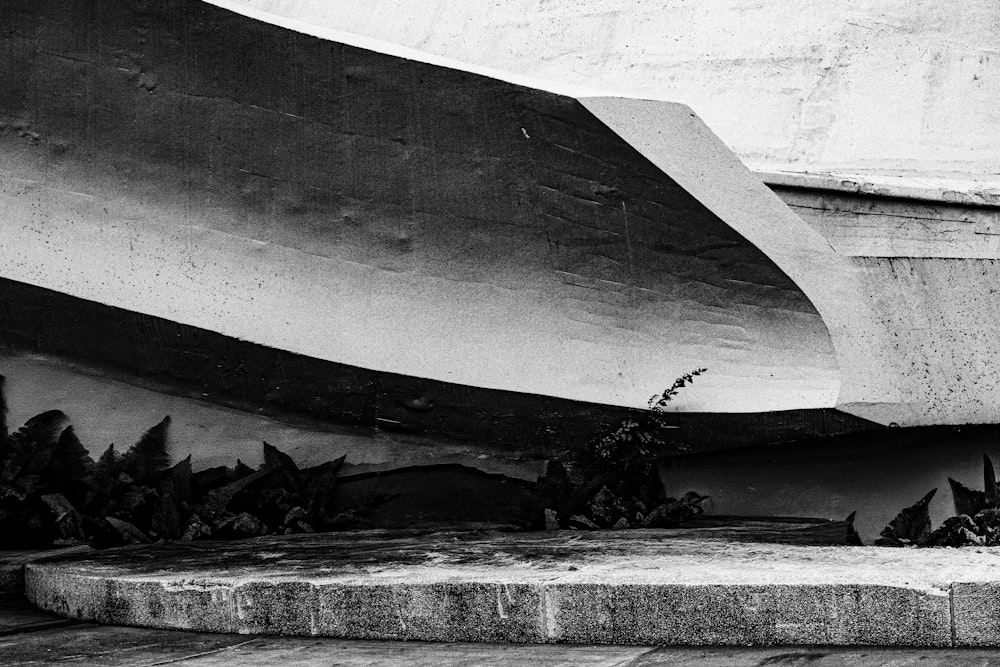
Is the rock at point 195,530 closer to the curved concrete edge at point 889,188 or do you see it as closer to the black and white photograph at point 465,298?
the black and white photograph at point 465,298

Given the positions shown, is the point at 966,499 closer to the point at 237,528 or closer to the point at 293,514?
the point at 293,514

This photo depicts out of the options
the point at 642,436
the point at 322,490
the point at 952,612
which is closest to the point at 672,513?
the point at 642,436

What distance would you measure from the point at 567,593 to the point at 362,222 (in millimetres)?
2545

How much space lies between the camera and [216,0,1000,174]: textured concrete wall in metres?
5.84

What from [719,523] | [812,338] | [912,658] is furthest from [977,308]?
[912,658]

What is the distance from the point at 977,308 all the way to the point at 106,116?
428 cm

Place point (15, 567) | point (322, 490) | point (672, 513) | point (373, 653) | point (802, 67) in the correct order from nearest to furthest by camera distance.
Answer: point (373, 653)
point (15, 567)
point (672, 513)
point (322, 490)
point (802, 67)

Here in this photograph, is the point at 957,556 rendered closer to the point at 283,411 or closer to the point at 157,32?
the point at 283,411

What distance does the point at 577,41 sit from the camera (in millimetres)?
6660

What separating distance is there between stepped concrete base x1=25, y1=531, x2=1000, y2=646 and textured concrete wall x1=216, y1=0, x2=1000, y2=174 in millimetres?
2417

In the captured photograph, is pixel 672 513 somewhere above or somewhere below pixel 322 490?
below

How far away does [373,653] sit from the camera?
3551 millimetres

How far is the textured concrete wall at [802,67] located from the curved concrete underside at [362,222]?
20.0 inches

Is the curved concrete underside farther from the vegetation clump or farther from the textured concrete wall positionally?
the vegetation clump
